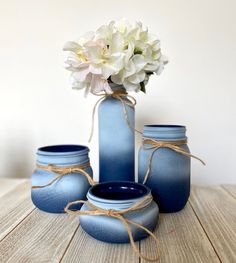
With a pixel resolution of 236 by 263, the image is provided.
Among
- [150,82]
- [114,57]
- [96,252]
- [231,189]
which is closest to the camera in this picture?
[96,252]

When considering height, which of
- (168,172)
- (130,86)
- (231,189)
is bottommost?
(231,189)

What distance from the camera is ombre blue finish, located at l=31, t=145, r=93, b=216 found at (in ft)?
2.19

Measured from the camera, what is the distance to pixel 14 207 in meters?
0.74

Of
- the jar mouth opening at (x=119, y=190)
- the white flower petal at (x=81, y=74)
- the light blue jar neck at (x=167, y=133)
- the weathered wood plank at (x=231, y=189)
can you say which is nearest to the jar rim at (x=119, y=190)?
the jar mouth opening at (x=119, y=190)

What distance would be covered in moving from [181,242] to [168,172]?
0.17 meters

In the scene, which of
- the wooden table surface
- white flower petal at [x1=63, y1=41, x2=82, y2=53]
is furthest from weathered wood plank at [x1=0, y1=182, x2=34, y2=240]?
white flower petal at [x1=63, y1=41, x2=82, y2=53]

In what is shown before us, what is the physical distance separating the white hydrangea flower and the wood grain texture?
1.11 feet

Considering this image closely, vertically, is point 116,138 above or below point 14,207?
above

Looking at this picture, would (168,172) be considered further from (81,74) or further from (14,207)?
(14,207)

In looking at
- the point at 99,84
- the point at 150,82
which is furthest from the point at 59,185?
the point at 150,82

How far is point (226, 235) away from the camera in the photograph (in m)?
0.58

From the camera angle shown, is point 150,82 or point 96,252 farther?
point 150,82

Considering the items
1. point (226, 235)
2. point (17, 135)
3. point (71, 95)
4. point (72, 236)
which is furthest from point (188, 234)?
point (17, 135)

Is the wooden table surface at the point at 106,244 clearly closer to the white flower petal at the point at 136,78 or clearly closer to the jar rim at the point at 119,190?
the jar rim at the point at 119,190
